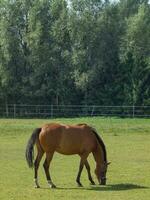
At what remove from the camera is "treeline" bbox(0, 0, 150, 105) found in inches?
2459

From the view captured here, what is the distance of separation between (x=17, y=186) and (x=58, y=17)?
52.9 m

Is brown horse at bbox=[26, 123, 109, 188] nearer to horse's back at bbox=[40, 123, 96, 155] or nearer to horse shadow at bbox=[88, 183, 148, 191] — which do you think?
horse's back at bbox=[40, 123, 96, 155]

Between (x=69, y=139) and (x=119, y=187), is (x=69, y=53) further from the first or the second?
(x=119, y=187)

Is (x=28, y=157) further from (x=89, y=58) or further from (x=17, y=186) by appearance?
(x=89, y=58)

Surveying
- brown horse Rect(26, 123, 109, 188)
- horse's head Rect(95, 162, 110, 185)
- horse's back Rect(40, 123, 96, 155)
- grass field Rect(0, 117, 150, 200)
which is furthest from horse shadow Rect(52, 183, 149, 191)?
horse's back Rect(40, 123, 96, 155)

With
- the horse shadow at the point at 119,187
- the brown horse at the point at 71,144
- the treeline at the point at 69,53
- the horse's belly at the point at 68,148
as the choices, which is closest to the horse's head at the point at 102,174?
the brown horse at the point at 71,144

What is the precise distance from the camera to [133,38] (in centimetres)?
6556

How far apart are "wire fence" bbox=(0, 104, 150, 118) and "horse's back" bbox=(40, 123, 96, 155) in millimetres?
40049

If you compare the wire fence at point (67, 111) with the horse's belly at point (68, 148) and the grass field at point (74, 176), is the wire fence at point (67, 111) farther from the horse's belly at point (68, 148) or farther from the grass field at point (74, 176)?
the horse's belly at point (68, 148)

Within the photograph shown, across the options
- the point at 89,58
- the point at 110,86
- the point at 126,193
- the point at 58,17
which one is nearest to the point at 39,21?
the point at 58,17

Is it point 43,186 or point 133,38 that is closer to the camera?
point 43,186

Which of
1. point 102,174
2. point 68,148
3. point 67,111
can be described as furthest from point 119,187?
point 67,111

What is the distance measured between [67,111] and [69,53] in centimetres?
860

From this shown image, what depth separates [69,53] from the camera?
6353 cm
